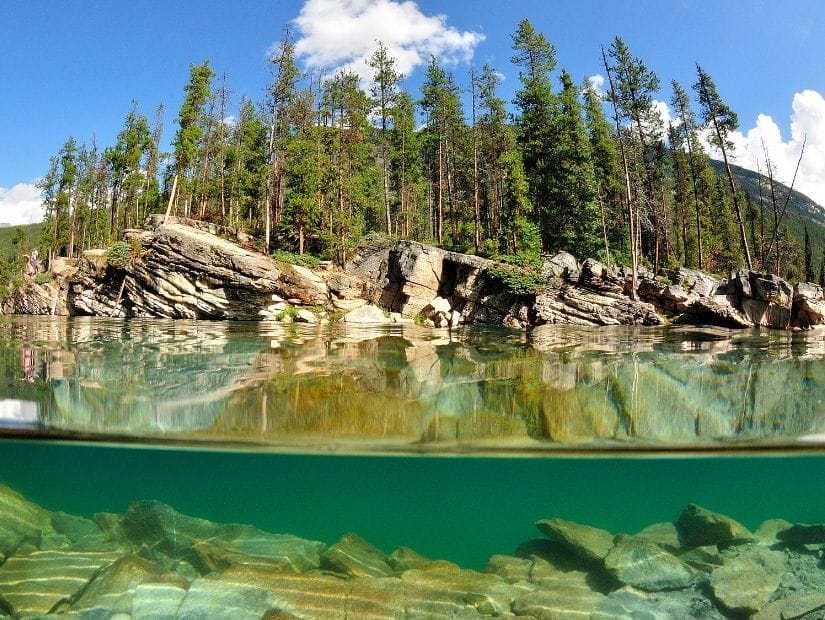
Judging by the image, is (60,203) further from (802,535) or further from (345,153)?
(802,535)

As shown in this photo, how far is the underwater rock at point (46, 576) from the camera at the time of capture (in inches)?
187

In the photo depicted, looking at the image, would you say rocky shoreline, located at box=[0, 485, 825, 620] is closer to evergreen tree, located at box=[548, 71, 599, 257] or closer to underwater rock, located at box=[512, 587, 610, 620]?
underwater rock, located at box=[512, 587, 610, 620]

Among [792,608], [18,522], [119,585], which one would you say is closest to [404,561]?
[119,585]

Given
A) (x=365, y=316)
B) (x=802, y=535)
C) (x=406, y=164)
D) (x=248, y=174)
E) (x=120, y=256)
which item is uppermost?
(x=406, y=164)

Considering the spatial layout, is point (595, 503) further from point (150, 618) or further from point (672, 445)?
point (150, 618)

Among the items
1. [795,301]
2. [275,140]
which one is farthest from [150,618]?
[275,140]

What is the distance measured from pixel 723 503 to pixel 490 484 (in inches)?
135

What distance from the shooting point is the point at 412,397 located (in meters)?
6.58

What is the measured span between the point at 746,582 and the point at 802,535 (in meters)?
1.95

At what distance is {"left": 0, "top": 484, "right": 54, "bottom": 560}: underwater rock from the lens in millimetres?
5652

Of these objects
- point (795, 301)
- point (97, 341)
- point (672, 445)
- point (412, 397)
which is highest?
point (795, 301)

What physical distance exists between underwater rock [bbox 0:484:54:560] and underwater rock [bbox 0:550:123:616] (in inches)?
13.3

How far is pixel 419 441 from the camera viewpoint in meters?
5.84

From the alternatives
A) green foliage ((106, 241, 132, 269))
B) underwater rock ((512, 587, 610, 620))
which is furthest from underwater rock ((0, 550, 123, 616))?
green foliage ((106, 241, 132, 269))
